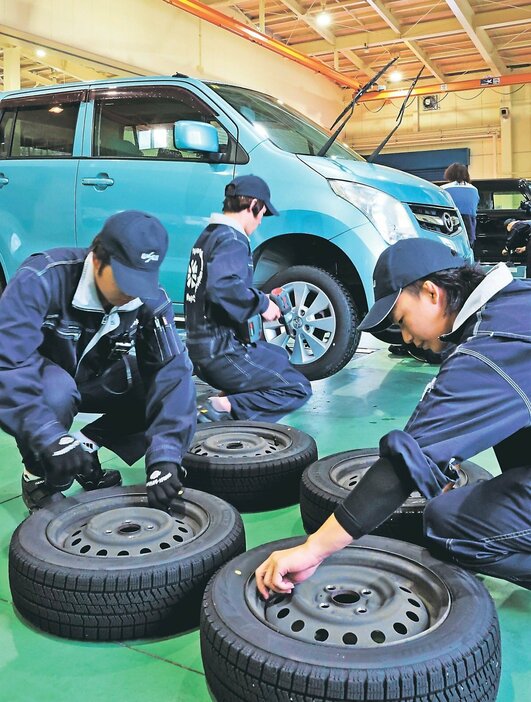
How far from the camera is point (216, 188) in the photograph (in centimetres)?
426

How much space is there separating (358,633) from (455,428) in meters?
0.50

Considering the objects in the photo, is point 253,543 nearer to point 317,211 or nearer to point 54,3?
point 317,211

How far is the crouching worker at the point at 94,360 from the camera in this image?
2.11 meters

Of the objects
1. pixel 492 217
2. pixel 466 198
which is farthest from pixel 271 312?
pixel 492 217

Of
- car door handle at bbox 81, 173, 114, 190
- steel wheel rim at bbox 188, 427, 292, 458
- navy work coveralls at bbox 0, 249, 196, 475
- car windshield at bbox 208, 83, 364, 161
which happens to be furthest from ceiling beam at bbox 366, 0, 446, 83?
navy work coveralls at bbox 0, 249, 196, 475

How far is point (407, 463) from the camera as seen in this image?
1.39 m

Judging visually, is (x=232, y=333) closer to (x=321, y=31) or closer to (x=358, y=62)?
(x=321, y=31)

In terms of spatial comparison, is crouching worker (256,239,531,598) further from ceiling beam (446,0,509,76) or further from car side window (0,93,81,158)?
ceiling beam (446,0,509,76)

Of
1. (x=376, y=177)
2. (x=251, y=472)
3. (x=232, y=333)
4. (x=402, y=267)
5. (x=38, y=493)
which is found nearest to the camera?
(x=402, y=267)

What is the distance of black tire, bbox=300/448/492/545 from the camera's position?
214 cm

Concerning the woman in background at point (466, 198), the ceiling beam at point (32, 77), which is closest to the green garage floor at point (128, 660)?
the woman in background at point (466, 198)

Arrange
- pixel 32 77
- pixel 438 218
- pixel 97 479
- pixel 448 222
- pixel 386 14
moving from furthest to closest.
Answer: pixel 32 77, pixel 386 14, pixel 448 222, pixel 438 218, pixel 97 479

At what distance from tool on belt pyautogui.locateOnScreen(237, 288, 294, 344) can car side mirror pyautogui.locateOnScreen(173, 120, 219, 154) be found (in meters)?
0.95

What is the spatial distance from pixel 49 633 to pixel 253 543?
2.47ft
